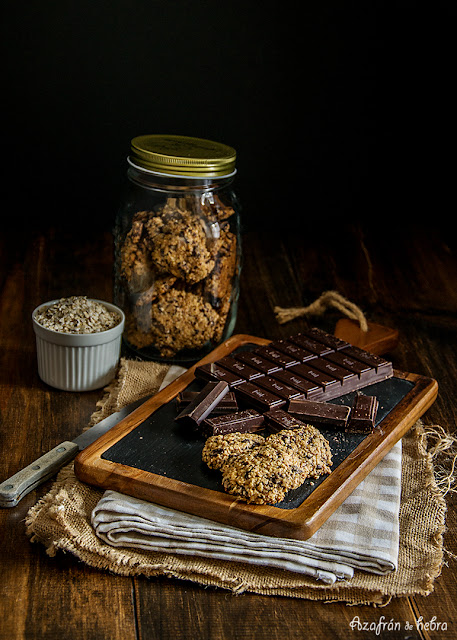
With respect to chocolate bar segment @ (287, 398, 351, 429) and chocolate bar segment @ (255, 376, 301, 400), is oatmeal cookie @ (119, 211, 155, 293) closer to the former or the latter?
chocolate bar segment @ (255, 376, 301, 400)

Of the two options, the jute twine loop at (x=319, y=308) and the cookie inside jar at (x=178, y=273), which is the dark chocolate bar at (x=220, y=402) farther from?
the jute twine loop at (x=319, y=308)

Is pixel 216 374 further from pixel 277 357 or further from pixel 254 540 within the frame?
pixel 254 540

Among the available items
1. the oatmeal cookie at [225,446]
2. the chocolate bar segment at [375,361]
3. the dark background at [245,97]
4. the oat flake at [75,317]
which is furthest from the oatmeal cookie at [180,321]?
the dark background at [245,97]

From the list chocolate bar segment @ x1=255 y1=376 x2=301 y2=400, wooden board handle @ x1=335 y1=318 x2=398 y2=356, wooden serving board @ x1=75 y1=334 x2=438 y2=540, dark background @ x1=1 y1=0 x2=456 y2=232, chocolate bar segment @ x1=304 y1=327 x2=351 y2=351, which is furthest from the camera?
dark background @ x1=1 y1=0 x2=456 y2=232

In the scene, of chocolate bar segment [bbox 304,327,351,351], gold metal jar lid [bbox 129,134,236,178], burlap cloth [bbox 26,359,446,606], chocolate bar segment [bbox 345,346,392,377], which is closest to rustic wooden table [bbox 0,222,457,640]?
burlap cloth [bbox 26,359,446,606]

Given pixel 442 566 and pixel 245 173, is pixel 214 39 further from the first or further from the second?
pixel 442 566

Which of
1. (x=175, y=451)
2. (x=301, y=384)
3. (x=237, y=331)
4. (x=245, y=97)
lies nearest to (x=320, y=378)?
(x=301, y=384)
